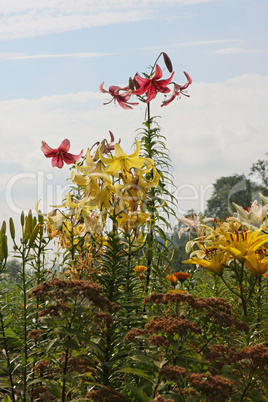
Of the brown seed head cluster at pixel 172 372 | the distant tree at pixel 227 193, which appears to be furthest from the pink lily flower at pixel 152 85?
the distant tree at pixel 227 193

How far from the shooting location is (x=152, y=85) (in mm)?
3600

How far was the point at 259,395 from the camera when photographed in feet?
6.08

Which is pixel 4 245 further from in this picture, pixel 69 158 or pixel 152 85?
pixel 152 85

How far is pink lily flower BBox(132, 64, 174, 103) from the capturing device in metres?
3.51

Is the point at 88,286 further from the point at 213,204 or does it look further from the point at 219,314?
the point at 213,204

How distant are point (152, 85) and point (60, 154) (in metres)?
0.89

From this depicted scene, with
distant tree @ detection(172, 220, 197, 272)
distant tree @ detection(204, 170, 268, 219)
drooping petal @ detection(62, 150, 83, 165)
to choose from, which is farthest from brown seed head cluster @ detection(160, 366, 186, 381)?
distant tree @ detection(204, 170, 268, 219)

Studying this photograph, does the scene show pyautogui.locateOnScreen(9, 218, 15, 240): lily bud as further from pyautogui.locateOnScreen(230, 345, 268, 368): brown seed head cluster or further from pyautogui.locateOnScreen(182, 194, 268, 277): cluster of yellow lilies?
pyautogui.locateOnScreen(230, 345, 268, 368): brown seed head cluster

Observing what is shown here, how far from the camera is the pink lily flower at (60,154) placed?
134 inches

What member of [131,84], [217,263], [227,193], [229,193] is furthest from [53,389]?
[227,193]

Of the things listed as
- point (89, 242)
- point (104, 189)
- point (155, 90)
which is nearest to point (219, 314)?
point (104, 189)

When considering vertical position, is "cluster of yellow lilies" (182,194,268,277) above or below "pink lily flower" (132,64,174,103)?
below

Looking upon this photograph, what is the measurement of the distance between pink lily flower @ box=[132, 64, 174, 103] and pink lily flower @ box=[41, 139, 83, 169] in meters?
0.69

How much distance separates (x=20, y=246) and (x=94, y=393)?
0.98 metres
